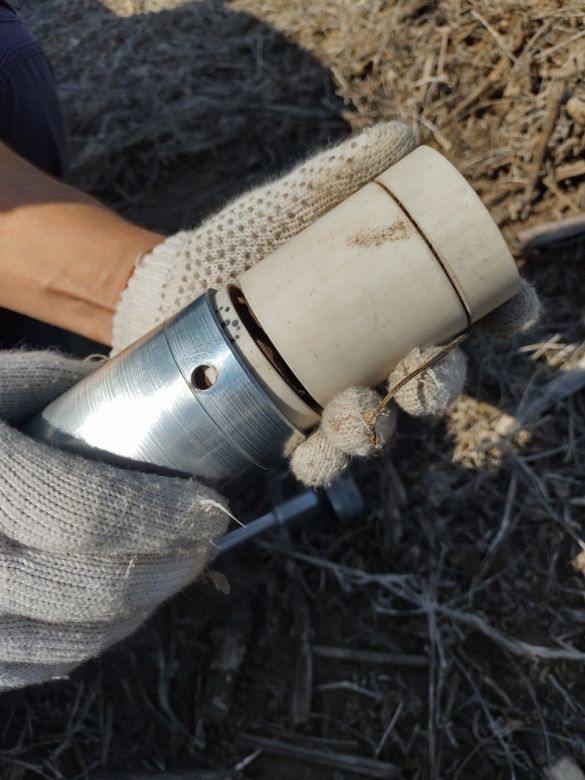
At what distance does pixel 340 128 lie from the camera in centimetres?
232

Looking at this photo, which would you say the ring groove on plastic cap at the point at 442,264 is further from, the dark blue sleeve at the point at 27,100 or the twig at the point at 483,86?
the dark blue sleeve at the point at 27,100

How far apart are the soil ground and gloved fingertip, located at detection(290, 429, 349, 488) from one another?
580 millimetres

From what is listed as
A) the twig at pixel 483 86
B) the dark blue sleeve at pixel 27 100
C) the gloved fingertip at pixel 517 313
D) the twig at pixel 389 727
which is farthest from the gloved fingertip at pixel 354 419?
the dark blue sleeve at pixel 27 100

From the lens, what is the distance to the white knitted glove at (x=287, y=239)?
1.34 m

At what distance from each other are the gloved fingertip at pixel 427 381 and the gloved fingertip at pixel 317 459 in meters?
0.16

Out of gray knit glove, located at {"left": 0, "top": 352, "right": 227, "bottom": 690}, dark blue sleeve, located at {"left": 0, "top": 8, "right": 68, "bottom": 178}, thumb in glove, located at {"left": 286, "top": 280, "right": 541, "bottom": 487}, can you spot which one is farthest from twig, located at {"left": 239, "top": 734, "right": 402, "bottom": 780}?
dark blue sleeve, located at {"left": 0, "top": 8, "right": 68, "bottom": 178}

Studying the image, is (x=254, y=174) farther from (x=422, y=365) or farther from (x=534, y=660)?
(x=534, y=660)

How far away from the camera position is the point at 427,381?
4.28 ft

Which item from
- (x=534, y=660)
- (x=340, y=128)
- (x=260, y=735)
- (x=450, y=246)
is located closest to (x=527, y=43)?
(x=340, y=128)

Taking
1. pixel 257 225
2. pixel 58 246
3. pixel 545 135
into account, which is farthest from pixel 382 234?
pixel 545 135

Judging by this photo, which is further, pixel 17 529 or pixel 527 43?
pixel 527 43

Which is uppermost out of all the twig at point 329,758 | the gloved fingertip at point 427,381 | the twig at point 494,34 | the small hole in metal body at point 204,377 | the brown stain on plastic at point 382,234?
the twig at point 494,34

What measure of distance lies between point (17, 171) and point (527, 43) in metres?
1.41

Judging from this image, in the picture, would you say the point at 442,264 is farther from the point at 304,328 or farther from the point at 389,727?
the point at 389,727
